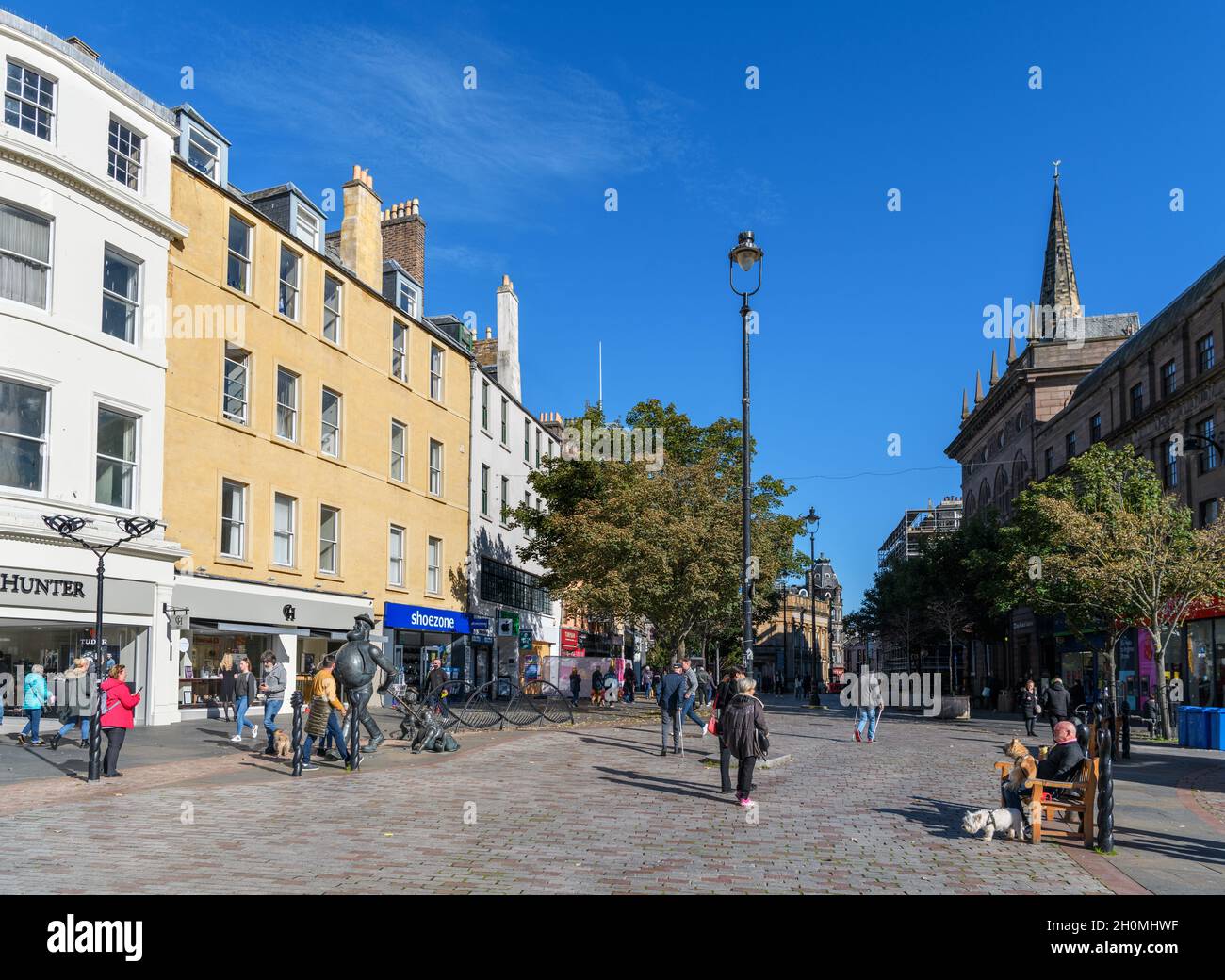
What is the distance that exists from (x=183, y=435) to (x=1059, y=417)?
44948mm

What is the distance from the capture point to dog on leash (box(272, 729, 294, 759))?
16281 millimetres

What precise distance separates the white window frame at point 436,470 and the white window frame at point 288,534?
8632 millimetres

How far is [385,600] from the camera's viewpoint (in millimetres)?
32969

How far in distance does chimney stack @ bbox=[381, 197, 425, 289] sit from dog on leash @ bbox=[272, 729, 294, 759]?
23901 mm

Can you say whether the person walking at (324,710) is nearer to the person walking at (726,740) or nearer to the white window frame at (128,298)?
the person walking at (726,740)

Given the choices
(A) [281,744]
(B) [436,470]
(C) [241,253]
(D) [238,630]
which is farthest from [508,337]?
(A) [281,744]

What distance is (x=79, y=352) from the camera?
2058 centimetres

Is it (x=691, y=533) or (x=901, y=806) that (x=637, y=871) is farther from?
(x=691, y=533)

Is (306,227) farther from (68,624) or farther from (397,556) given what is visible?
(68,624)

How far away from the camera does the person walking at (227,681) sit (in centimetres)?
2288

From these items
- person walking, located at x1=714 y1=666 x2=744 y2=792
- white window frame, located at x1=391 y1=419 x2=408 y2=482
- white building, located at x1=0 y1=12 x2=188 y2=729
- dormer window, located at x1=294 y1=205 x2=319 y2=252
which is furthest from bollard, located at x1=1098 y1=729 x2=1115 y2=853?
white window frame, located at x1=391 y1=419 x2=408 y2=482

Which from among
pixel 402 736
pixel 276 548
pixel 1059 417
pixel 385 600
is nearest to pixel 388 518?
pixel 385 600

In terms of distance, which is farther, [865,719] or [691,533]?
[691,533]

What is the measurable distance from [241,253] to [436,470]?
12.5 m
